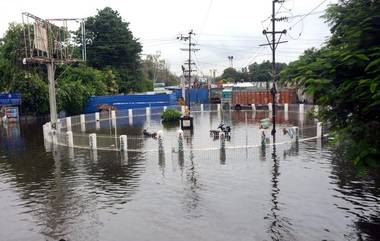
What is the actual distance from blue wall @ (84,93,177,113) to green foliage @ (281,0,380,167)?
48.8 meters

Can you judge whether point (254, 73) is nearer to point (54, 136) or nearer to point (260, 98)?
point (260, 98)

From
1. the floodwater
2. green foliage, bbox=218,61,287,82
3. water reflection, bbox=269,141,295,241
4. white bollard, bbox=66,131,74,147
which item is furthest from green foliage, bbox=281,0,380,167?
green foliage, bbox=218,61,287,82

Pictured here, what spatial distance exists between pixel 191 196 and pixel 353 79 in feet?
26.6

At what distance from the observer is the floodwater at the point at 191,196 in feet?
40.7

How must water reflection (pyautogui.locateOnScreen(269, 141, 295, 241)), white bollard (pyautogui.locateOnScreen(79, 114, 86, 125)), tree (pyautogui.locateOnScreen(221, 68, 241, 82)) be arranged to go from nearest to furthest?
water reflection (pyautogui.locateOnScreen(269, 141, 295, 241)) < white bollard (pyautogui.locateOnScreen(79, 114, 86, 125)) < tree (pyautogui.locateOnScreen(221, 68, 241, 82))

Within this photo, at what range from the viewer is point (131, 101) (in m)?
59.9

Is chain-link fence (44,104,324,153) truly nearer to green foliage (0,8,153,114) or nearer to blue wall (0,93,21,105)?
green foliage (0,8,153,114)

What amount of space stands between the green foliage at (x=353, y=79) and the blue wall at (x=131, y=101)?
1920 inches

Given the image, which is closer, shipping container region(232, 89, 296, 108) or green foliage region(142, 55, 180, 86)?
shipping container region(232, 89, 296, 108)

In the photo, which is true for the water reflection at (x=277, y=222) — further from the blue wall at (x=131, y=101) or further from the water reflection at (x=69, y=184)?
the blue wall at (x=131, y=101)

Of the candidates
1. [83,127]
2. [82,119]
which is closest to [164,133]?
[83,127]

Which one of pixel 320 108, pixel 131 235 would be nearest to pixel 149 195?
pixel 131 235

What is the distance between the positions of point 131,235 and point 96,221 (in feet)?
5.69

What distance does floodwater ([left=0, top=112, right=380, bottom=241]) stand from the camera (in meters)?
12.4
